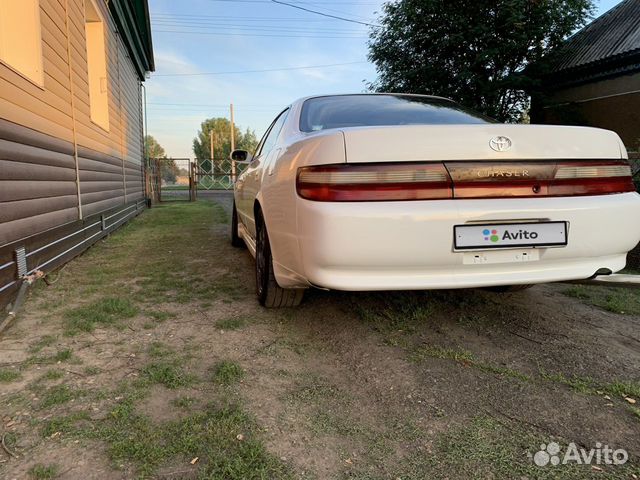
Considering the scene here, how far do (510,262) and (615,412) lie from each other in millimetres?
739

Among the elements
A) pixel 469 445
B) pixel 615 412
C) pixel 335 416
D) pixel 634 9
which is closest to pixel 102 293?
pixel 335 416

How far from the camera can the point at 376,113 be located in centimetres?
288

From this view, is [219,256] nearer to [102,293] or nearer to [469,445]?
[102,293]

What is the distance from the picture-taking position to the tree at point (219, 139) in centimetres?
5662

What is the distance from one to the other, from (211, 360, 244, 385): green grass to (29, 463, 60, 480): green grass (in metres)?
0.72

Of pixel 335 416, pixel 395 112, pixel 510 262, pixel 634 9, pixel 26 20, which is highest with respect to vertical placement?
pixel 634 9

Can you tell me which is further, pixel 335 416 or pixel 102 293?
pixel 102 293

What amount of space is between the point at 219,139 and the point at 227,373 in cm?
6042

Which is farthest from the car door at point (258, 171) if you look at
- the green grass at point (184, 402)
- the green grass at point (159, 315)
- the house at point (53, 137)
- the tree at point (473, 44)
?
the tree at point (473, 44)

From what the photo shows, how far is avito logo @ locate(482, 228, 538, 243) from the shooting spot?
2.06 m

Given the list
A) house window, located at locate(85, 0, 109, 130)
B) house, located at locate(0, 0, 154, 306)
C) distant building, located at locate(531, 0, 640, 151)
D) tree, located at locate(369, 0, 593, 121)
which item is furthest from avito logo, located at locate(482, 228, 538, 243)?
tree, located at locate(369, 0, 593, 121)

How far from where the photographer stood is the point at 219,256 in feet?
16.6

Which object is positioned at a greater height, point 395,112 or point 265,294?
point 395,112

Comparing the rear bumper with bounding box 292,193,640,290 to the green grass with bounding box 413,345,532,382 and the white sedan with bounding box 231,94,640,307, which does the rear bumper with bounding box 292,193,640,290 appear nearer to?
the white sedan with bounding box 231,94,640,307
